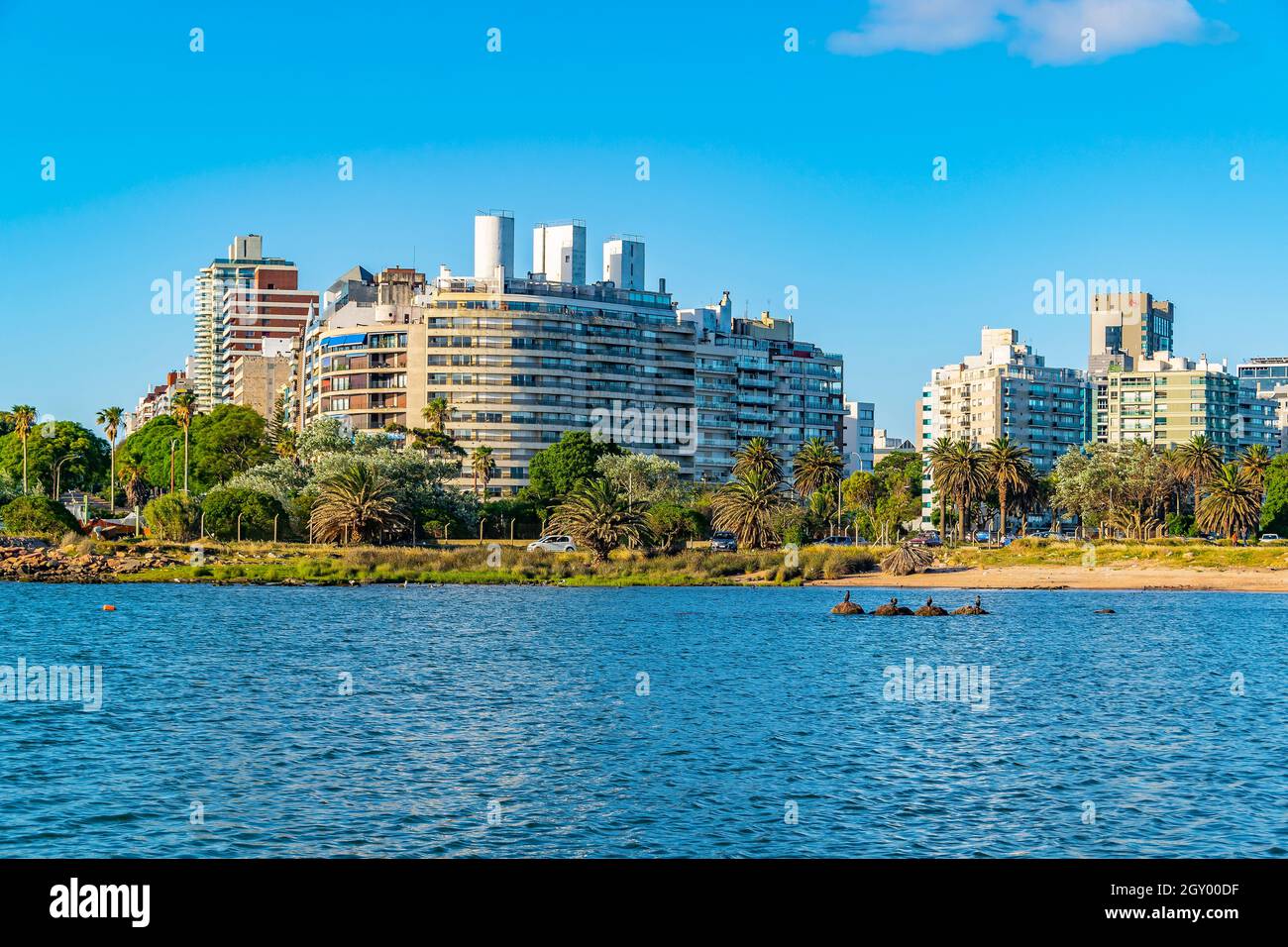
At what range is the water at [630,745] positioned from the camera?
94.1ft

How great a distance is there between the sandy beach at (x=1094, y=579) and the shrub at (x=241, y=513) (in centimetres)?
5629

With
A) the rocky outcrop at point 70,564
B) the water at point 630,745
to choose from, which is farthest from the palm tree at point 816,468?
the water at point 630,745

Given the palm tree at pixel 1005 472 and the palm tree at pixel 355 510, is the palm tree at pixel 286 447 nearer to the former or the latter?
the palm tree at pixel 355 510

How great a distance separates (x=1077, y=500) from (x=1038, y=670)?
123319 millimetres

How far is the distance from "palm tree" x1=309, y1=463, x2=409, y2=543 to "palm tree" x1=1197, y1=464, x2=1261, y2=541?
311ft

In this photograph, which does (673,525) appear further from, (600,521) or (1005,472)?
(1005,472)

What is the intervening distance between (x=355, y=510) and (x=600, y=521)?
23.8 m

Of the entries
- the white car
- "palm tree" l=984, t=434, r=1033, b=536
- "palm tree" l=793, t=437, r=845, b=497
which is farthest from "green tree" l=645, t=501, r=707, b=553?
"palm tree" l=984, t=434, r=1033, b=536

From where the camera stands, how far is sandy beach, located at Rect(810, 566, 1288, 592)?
130500 millimetres

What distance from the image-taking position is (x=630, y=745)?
134 feet

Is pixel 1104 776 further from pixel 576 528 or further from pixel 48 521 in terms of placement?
pixel 48 521

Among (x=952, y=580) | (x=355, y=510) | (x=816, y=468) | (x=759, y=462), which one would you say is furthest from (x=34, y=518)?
(x=952, y=580)
